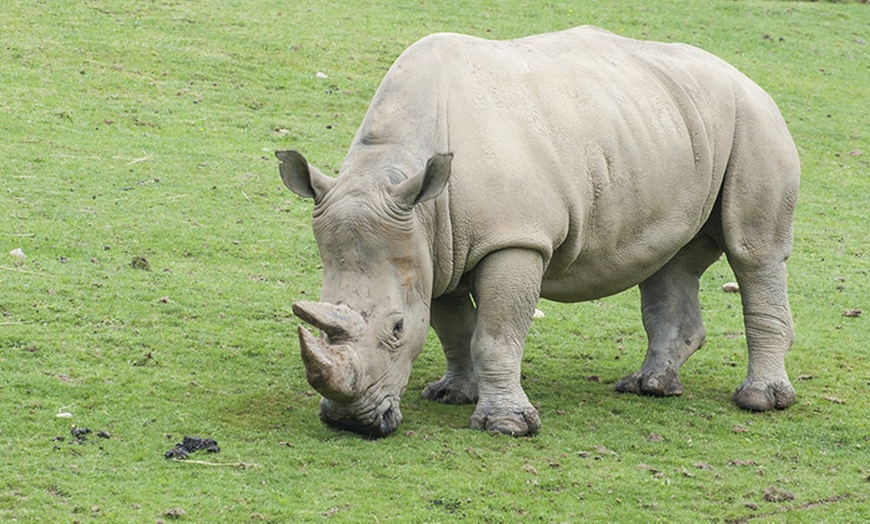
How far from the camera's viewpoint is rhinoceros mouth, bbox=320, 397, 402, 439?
7.25m

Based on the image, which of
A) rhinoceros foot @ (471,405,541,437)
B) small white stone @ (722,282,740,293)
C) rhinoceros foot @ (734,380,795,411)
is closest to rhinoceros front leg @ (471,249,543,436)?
rhinoceros foot @ (471,405,541,437)

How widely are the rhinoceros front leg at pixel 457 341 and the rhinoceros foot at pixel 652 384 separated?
1.19m

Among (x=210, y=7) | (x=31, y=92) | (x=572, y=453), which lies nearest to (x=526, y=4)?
(x=210, y=7)

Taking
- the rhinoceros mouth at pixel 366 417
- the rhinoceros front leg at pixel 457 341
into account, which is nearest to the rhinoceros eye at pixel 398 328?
the rhinoceros mouth at pixel 366 417

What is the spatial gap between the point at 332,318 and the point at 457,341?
1.83 m

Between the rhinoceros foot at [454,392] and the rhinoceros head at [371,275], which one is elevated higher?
the rhinoceros head at [371,275]

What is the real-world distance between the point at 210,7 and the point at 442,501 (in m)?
14.8

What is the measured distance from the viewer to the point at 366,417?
23.8 feet

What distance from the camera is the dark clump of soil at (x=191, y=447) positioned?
270 inches

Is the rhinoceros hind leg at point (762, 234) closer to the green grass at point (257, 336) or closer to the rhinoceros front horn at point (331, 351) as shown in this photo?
the green grass at point (257, 336)

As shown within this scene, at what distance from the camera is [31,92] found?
15234 mm

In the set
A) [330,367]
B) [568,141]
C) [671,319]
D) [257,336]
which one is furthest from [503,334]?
[257,336]

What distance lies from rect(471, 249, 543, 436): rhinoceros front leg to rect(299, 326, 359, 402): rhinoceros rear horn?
1006mm

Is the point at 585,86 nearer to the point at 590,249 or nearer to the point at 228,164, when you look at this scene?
the point at 590,249
